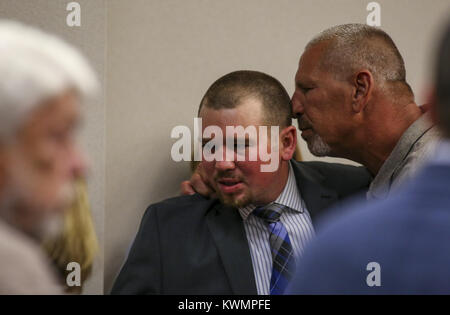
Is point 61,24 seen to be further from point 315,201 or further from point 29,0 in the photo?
point 315,201

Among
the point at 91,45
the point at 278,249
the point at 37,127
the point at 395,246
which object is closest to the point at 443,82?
the point at 395,246

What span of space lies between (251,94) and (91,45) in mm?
667

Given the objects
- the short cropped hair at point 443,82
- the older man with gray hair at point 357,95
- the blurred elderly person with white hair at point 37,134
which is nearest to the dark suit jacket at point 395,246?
the short cropped hair at point 443,82

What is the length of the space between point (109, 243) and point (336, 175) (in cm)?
86

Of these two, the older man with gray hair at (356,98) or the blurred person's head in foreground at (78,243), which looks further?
the blurred person's head in foreground at (78,243)

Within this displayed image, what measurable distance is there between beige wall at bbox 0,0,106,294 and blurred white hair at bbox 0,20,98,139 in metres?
1.35

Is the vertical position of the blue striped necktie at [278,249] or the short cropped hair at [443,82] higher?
the short cropped hair at [443,82]

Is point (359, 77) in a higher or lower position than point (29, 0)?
lower

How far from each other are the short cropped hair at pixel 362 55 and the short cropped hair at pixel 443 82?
1164 mm

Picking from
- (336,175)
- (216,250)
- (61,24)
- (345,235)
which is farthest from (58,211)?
(61,24)

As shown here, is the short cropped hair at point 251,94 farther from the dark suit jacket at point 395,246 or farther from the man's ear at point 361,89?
the dark suit jacket at point 395,246

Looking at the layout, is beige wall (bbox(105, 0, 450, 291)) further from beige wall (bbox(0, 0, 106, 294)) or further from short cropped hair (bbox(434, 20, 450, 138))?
short cropped hair (bbox(434, 20, 450, 138))

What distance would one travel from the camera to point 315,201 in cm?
193

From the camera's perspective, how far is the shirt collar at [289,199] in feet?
6.22
